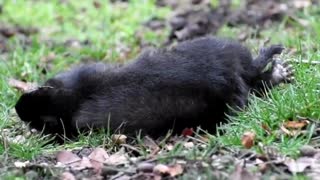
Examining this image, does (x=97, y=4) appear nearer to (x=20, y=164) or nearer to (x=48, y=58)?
(x=48, y=58)

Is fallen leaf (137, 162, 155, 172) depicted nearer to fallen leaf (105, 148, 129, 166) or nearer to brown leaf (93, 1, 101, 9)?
fallen leaf (105, 148, 129, 166)

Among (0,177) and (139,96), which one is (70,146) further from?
(0,177)

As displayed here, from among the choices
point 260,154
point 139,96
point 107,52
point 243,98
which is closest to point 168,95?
point 139,96

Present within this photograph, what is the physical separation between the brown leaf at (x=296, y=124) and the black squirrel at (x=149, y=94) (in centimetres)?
51

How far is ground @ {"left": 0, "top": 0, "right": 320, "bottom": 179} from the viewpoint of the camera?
4.02m

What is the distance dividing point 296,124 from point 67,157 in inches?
53.9

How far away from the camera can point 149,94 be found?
487 cm

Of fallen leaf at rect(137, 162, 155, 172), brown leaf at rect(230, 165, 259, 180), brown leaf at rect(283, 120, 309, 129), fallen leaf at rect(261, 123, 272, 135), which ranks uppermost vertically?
brown leaf at rect(283, 120, 309, 129)

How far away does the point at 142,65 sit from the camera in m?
4.97

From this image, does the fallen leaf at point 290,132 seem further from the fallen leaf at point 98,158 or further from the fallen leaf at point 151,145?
the fallen leaf at point 98,158

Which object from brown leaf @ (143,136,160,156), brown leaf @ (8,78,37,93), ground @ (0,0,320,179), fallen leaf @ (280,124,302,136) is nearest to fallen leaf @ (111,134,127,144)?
ground @ (0,0,320,179)

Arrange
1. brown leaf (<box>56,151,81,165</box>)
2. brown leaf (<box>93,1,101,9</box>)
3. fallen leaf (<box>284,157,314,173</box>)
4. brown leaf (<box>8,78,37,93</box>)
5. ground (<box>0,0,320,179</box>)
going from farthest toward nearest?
brown leaf (<box>93,1,101,9</box>)
brown leaf (<box>8,78,37,93</box>)
brown leaf (<box>56,151,81,165</box>)
ground (<box>0,0,320,179</box>)
fallen leaf (<box>284,157,314,173</box>)

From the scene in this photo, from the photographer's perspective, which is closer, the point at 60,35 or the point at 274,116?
the point at 274,116

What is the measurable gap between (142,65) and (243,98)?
2.28 ft
